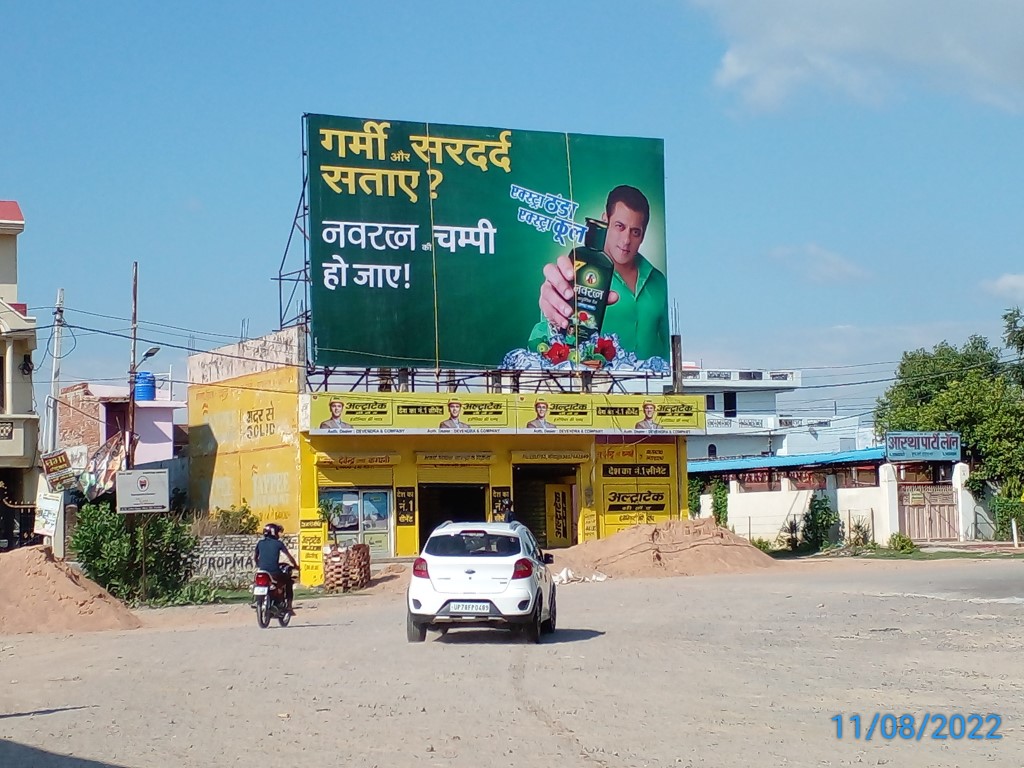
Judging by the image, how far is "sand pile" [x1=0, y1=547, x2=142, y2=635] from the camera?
21.6 m

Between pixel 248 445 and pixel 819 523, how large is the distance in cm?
2173

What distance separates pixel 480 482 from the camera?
152 ft

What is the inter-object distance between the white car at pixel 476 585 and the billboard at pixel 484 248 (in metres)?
25.5

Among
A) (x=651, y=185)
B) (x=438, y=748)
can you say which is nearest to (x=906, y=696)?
(x=438, y=748)

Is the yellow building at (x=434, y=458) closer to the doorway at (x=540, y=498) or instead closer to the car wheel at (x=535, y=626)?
the doorway at (x=540, y=498)

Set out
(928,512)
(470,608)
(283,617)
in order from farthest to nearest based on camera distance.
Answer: (928,512) → (283,617) → (470,608)

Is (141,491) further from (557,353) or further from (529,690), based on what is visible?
(557,353)

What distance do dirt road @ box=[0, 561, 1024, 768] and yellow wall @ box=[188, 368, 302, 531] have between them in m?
21.7

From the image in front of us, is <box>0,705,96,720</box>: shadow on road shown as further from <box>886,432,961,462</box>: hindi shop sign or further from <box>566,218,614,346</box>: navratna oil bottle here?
<box>886,432,961,462</box>: hindi shop sign

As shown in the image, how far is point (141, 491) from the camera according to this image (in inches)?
1053

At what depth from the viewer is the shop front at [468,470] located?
143 feet

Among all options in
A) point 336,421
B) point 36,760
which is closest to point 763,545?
point 336,421

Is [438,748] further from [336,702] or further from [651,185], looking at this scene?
[651,185]

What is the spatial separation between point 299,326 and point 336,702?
107 feet
